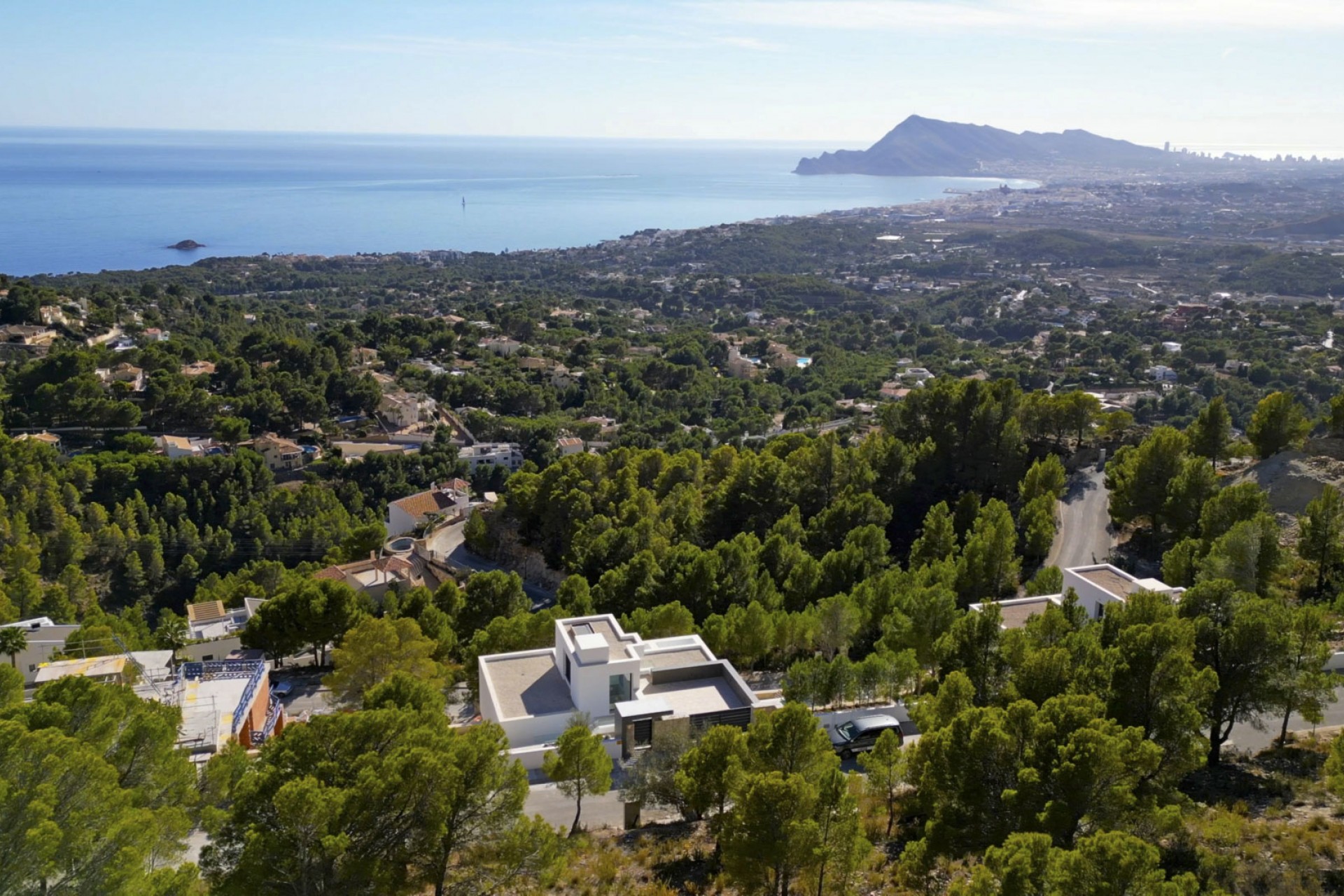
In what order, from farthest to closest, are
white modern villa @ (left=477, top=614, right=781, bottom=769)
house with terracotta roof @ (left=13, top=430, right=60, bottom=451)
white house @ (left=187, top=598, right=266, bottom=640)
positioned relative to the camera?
1. house with terracotta roof @ (left=13, top=430, right=60, bottom=451)
2. white house @ (left=187, top=598, right=266, bottom=640)
3. white modern villa @ (left=477, top=614, right=781, bottom=769)

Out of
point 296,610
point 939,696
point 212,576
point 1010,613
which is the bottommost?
point 212,576

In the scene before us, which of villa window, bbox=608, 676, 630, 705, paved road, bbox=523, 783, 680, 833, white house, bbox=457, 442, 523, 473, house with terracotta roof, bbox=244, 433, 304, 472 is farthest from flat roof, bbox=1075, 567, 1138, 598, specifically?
house with terracotta roof, bbox=244, 433, 304, 472

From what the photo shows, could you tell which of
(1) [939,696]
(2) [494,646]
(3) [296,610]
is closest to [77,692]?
(2) [494,646]

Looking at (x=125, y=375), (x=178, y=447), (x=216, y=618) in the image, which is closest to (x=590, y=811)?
(x=216, y=618)

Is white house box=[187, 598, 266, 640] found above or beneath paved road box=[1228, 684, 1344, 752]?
beneath

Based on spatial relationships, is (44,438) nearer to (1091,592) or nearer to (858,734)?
(858,734)

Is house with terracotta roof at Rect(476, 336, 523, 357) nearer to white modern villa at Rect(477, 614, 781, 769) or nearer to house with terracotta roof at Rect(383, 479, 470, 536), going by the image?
house with terracotta roof at Rect(383, 479, 470, 536)

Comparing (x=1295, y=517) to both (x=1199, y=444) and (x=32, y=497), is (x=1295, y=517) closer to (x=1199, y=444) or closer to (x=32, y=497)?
(x=1199, y=444)
